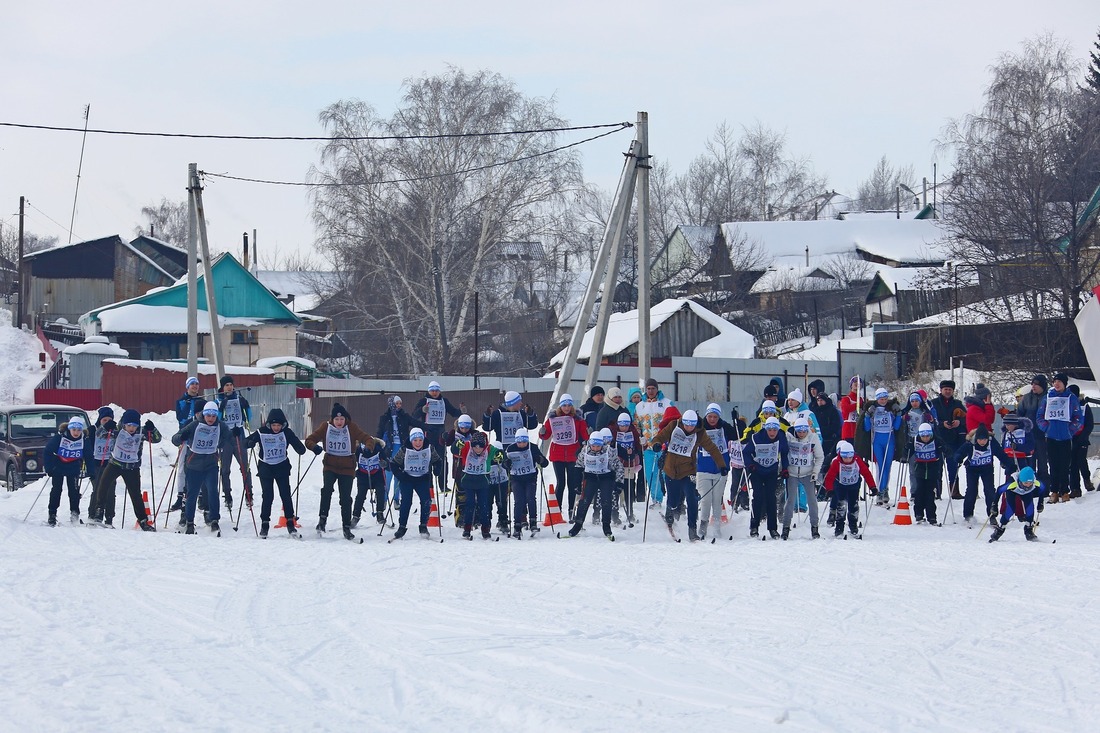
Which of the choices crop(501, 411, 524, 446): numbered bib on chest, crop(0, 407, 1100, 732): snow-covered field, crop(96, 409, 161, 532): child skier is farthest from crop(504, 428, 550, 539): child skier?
crop(96, 409, 161, 532): child skier

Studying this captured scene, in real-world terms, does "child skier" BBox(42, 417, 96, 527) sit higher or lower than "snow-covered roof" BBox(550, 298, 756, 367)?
lower

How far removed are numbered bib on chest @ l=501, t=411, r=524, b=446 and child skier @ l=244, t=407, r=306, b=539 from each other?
8.83 feet

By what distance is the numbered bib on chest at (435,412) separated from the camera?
653 inches

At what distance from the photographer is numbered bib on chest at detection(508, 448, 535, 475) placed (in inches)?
569

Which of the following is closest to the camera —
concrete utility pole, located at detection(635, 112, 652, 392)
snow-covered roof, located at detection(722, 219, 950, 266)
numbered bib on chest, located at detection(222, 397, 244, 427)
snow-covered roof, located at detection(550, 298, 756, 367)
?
numbered bib on chest, located at detection(222, 397, 244, 427)

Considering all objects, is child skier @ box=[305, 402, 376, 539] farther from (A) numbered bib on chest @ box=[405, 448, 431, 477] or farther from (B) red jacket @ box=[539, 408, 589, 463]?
(B) red jacket @ box=[539, 408, 589, 463]

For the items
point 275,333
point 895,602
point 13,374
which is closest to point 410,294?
point 275,333

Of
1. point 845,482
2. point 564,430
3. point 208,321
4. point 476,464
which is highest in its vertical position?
point 208,321

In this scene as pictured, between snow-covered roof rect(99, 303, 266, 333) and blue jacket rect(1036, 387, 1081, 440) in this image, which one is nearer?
blue jacket rect(1036, 387, 1081, 440)

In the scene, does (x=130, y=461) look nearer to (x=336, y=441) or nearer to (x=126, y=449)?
(x=126, y=449)

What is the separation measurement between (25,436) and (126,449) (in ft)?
25.1

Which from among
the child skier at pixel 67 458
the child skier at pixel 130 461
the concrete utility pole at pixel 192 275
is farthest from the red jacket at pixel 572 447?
the concrete utility pole at pixel 192 275

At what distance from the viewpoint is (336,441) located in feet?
47.4

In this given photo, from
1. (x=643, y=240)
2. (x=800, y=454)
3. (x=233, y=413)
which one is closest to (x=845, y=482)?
(x=800, y=454)
